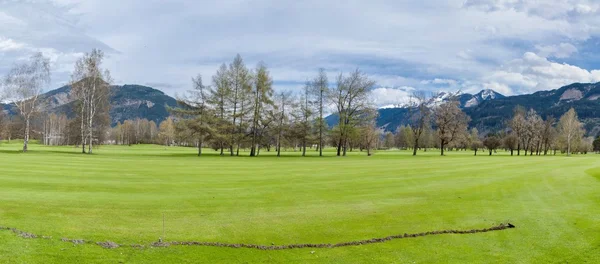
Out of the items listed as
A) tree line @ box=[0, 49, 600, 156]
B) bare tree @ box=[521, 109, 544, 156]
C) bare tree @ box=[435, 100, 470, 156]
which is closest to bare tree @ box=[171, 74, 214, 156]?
tree line @ box=[0, 49, 600, 156]

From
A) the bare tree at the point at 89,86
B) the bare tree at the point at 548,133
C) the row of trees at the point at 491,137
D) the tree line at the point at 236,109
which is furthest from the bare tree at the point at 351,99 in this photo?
the bare tree at the point at 548,133

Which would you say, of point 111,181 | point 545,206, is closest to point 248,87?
point 111,181

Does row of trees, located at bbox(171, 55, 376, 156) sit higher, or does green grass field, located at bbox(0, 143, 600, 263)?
row of trees, located at bbox(171, 55, 376, 156)

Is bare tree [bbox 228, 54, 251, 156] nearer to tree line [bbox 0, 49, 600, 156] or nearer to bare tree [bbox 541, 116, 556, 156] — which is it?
tree line [bbox 0, 49, 600, 156]

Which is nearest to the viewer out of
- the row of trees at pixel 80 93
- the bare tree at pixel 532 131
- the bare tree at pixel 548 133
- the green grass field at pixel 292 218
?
the green grass field at pixel 292 218

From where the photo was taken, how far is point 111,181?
22438 millimetres

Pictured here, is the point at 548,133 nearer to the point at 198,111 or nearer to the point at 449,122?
the point at 449,122

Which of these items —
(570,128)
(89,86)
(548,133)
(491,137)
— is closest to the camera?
(89,86)

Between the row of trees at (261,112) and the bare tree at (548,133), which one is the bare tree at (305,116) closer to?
the row of trees at (261,112)

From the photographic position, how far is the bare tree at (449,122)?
9531 centimetres

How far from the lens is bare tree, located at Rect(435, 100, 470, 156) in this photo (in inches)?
3752

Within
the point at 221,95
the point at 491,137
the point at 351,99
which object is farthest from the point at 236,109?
the point at 491,137

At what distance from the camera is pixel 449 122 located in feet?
316

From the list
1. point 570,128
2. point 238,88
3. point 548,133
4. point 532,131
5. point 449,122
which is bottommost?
point 548,133
